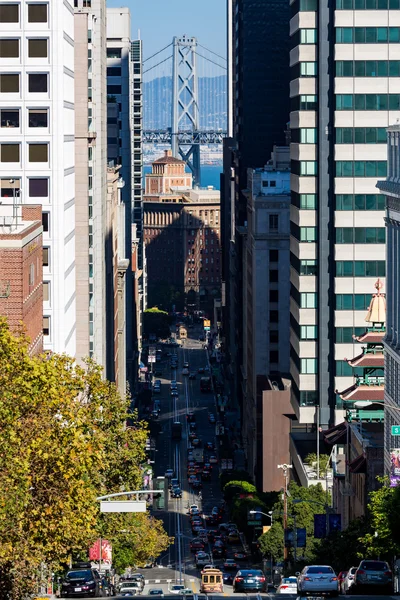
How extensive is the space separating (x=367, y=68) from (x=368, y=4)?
4962 millimetres

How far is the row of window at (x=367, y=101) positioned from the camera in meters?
129

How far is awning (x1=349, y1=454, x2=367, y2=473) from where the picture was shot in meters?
100

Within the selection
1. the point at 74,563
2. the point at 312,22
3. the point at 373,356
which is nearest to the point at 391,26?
the point at 312,22

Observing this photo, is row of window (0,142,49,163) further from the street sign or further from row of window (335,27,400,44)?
the street sign

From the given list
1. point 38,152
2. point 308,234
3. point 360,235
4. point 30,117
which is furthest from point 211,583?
point 308,234

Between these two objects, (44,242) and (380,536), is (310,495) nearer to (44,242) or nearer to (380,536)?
(44,242)

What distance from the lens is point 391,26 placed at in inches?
5069

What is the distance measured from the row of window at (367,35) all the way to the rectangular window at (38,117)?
115 feet

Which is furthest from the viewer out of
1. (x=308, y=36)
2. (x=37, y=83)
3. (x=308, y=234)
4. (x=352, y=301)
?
(x=308, y=234)

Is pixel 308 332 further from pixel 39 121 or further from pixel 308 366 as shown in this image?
pixel 39 121

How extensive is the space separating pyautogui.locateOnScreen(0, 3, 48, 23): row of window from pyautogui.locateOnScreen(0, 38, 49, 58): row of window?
1.15 m

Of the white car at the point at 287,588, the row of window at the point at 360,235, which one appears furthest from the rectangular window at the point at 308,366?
the white car at the point at 287,588

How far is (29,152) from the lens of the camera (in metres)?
102

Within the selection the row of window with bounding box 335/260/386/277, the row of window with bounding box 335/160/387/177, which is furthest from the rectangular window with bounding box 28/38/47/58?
the row of window with bounding box 335/260/386/277
